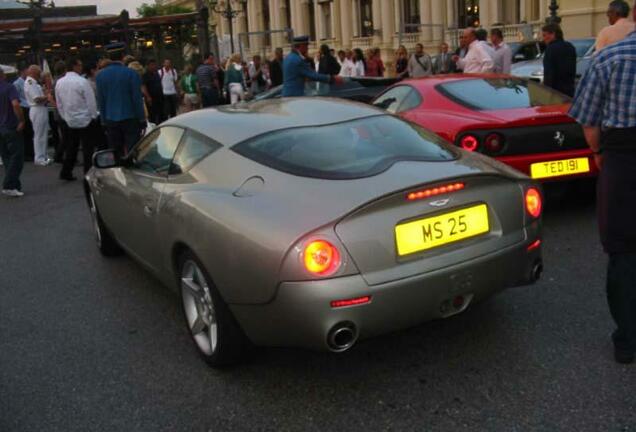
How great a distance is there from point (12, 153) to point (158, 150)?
5731 millimetres

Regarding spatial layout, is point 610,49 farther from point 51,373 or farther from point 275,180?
point 51,373

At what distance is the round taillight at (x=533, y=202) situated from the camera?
3.76 meters

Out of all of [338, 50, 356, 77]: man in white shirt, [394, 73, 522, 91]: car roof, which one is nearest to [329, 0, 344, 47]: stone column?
[338, 50, 356, 77]: man in white shirt

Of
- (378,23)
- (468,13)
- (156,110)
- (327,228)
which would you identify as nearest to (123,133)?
(156,110)

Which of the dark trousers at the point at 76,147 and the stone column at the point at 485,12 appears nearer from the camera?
the dark trousers at the point at 76,147

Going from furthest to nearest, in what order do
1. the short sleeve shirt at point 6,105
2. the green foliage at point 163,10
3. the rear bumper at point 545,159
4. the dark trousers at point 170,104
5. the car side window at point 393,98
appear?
the green foliage at point 163,10, the dark trousers at point 170,104, the short sleeve shirt at point 6,105, the car side window at point 393,98, the rear bumper at point 545,159

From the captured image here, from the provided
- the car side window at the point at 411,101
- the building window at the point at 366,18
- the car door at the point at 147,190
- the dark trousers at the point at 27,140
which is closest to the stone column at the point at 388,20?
the building window at the point at 366,18

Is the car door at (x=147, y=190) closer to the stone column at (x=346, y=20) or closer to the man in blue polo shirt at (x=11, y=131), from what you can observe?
the man in blue polo shirt at (x=11, y=131)

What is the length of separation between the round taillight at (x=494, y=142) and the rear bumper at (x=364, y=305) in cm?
257

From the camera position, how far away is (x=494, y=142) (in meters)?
5.96

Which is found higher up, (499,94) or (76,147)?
(499,94)

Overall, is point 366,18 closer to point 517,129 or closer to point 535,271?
point 517,129

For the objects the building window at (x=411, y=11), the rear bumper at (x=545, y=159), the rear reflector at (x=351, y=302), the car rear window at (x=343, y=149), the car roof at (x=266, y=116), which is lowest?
the rear reflector at (x=351, y=302)

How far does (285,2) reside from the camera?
60562 mm
